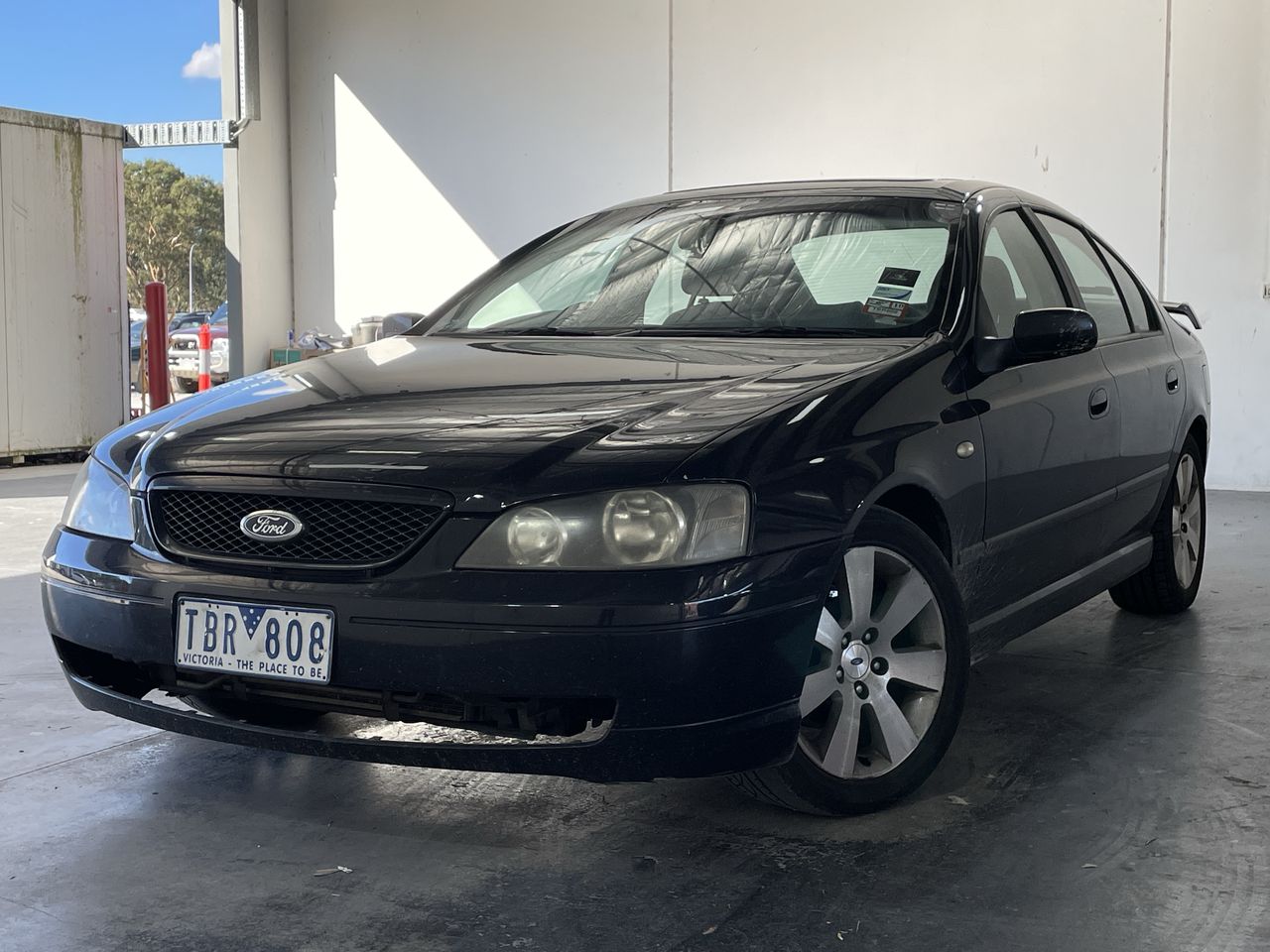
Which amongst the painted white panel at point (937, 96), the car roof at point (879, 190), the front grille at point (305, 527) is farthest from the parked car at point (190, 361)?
the front grille at point (305, 527)

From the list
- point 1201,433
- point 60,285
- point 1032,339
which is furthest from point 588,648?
point 60,285

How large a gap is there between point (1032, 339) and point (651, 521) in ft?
4.23

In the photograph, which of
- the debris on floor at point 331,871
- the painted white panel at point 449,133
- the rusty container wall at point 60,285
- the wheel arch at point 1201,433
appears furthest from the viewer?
the painted white panel at point 449,133

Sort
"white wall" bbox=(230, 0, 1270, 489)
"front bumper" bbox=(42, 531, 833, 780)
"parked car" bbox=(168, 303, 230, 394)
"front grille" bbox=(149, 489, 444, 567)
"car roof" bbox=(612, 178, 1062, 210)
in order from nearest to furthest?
1. "front bumper" bbox=(42, 531, 833, 780)
2. "front grille" bbox=(149, 489, 444, 567)
3. "car roof" bbox=(612, 178, 1062, 210)
4. "white wall" bbox=(230, 0, 1270, 489)
5. "parked car" bbox=(168, 303, 230, 394)

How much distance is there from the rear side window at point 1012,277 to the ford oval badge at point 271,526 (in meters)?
1.69

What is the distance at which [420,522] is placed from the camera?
2.46 meters

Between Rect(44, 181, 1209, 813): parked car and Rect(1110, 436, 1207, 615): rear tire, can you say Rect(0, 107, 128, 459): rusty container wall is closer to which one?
Rect(44, 181, 1209, 813): parked car

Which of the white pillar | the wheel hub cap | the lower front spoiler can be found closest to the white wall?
the white pillar

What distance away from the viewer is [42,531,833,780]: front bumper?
2355 millimetres

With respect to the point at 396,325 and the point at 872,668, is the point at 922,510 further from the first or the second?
the point at 396,325

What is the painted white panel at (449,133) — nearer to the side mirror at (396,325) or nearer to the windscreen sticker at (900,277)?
the side mirror at (396,325)

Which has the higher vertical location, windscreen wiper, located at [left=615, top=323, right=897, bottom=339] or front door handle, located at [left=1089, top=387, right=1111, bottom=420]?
windscreen wiper, located at [left=615, top=323, right=897, bottom=339]

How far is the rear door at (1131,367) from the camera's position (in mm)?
4066

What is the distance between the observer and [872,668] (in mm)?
2848
